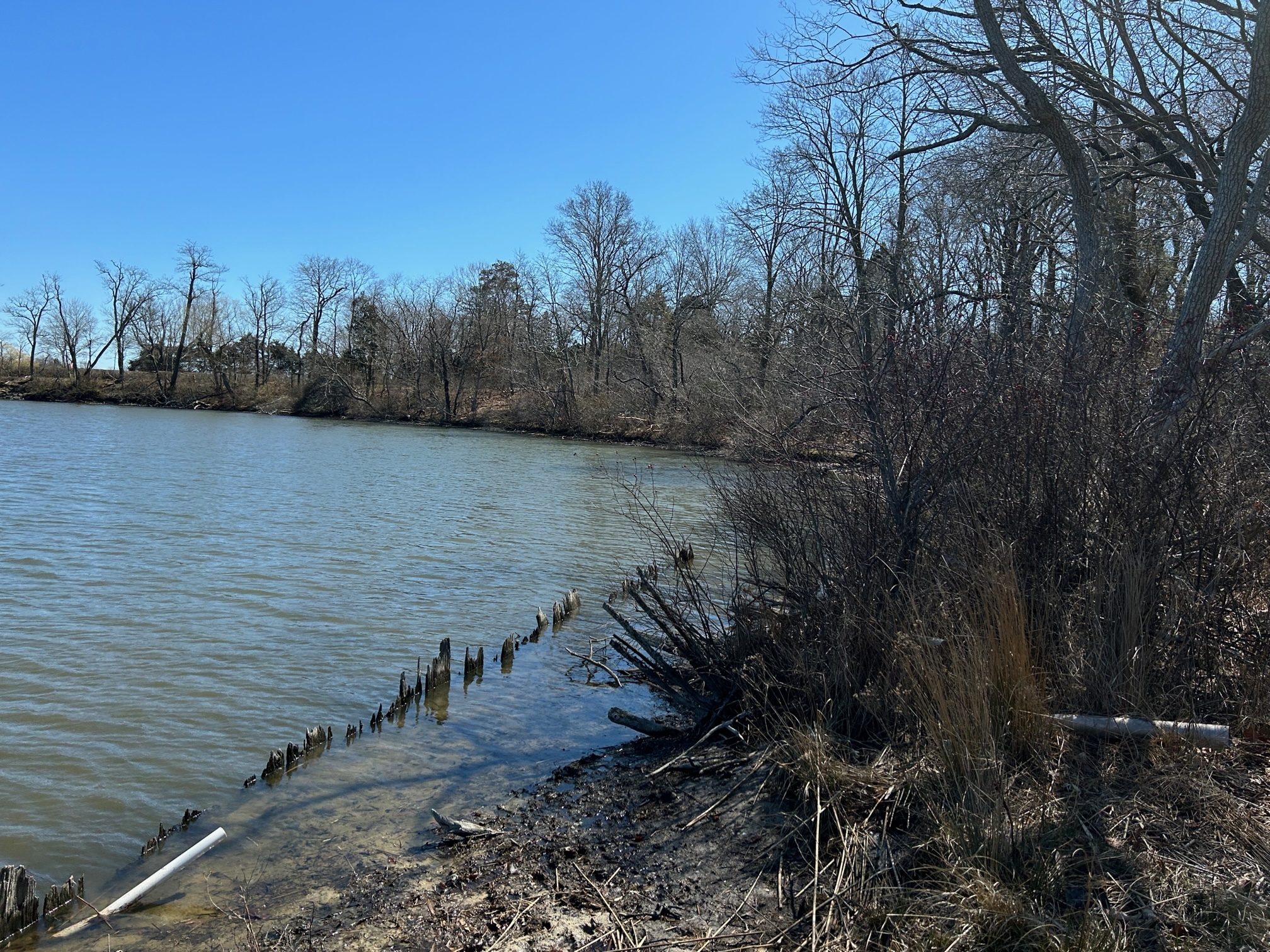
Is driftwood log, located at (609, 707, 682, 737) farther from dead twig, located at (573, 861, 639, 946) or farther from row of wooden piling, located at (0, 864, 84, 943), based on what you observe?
row of wooden piling, located at (0, 864, 84, 943)

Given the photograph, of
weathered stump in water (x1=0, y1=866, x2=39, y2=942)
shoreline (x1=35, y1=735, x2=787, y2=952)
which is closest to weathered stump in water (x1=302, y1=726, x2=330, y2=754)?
shoreline (x1=35, y1=735, x2=787, y2=952)

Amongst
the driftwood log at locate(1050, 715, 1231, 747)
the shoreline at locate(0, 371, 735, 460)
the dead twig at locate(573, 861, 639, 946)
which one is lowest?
the dead twig at locate(573, 861, 639, 946)

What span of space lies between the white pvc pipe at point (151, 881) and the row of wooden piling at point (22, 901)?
175mm

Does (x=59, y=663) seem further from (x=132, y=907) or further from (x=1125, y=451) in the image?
(x=1125, y=451)

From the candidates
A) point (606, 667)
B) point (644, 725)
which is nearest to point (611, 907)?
point (644, 725)

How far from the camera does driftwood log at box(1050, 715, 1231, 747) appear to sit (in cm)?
404

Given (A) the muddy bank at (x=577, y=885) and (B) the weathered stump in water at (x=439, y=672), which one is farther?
(B) the weathered stump in water at (x=439, y=672)

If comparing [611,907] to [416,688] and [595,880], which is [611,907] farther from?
[416,688]

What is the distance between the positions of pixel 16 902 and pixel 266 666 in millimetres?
4099

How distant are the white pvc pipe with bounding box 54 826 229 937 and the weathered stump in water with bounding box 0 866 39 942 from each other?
0.56 ft

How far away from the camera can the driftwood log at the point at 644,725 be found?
6.09 meters

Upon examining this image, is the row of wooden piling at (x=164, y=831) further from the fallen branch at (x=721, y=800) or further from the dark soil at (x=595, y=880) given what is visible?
the fallen branch at (x=721, y=800)

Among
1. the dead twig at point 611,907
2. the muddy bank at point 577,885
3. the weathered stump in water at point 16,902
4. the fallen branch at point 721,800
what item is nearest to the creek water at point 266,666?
the muddy bank at point 577,885

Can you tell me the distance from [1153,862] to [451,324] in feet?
194
